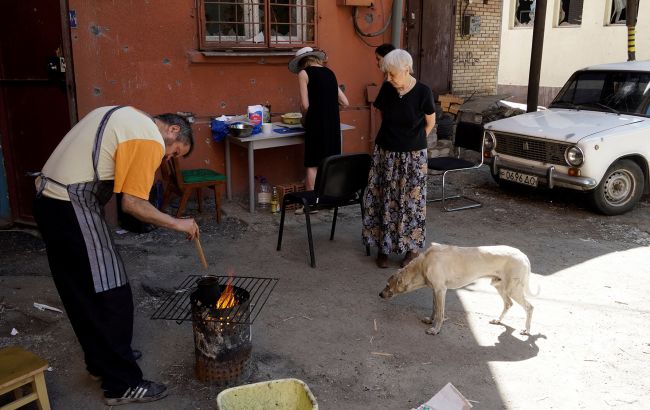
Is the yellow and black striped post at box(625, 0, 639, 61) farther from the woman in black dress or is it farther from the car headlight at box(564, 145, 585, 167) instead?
the woman in black dress

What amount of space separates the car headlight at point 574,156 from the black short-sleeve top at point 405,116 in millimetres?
2559

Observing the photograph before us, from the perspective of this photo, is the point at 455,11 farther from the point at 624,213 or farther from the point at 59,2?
the point at 59,2

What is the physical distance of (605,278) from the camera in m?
5.17

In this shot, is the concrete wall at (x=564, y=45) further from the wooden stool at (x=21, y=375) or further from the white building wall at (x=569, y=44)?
the wooden stool at (x=21, y=375)

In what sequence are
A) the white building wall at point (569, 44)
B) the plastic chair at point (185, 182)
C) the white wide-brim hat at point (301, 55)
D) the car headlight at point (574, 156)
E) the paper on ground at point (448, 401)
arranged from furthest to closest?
the white building wall at point (569, 44) → the white wide-brim hat at point (301, 55) → the car headlight at point (574, 156) → the plastic chair at point (185, 182) → the paper on ground at point (448, 401)

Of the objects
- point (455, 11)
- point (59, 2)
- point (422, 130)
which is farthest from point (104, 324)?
point (455, 11)

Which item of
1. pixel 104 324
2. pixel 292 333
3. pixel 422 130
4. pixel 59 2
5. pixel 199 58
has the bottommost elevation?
pixel 292 333

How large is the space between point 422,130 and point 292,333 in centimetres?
212

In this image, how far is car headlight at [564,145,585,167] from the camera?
6586mm

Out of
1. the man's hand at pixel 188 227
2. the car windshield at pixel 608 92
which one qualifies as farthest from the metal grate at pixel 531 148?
the man's hand at pixel 188 227

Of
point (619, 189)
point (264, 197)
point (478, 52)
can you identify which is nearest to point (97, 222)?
point (264, 197)

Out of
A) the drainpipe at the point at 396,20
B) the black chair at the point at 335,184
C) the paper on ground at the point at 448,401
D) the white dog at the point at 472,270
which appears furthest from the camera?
the drainpipe at the point at 396,20

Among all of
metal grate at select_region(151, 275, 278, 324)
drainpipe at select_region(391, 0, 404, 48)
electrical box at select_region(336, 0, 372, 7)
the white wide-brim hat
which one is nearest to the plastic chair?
metal grate at select_region(151, 275, 278, 324)

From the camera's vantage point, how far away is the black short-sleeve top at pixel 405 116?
492cm
